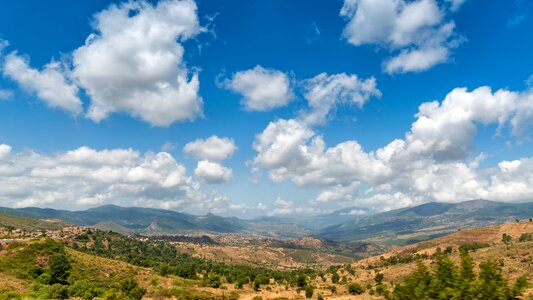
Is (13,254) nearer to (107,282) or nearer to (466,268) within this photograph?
(107,282)

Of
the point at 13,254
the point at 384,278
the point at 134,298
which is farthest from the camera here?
the point at 384,278

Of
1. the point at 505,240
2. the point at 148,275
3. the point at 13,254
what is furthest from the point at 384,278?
the point at 13,254

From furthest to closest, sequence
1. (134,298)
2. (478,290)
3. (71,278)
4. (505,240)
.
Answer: (505,240) < (71,278) < (134,298) < (478,290)

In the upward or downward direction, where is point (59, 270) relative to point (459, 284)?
downward

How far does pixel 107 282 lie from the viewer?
11675 cm

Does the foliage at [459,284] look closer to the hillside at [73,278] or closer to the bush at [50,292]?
the hillside at [73,278]

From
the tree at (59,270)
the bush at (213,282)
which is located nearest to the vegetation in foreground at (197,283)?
the tree at (59,270)

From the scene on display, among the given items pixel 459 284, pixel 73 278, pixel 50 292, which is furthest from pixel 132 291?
pixel 459 284

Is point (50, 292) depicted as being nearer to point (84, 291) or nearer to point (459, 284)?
point (84, 291)

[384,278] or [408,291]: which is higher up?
[408,291]

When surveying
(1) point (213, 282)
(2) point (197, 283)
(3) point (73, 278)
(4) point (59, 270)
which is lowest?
(2) point (197, 283)

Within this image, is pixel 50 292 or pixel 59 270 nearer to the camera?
pixel 50 292

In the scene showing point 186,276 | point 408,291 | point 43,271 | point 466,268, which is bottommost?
point 186,276

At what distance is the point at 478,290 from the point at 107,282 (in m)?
116
